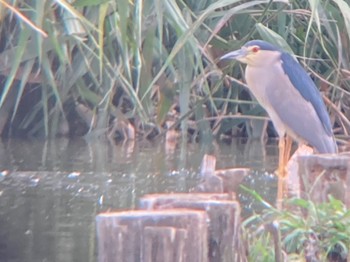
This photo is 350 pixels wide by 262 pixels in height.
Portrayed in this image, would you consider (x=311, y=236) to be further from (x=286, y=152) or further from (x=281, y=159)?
(x=286, y=152)

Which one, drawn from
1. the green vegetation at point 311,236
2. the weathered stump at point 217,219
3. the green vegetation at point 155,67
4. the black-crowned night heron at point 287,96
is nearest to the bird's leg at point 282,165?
the black-crowned night heron at point 287,96

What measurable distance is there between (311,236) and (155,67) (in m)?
5.35

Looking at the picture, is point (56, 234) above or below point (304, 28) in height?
below

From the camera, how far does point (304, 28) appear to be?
9.23m

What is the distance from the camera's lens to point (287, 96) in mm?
7195

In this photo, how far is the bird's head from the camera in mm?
7285

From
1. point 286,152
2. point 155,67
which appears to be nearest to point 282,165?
point 286,152

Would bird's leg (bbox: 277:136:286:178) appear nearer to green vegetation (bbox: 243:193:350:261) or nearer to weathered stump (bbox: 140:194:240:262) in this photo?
green vegetation (bbox: 243:193:350:261)

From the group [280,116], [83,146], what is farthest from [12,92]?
[280,116]

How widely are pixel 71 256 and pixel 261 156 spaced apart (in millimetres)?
3817

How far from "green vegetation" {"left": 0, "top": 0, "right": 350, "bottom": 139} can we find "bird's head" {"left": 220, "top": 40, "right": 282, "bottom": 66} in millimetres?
287

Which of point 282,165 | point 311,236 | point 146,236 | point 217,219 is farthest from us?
point 282,165

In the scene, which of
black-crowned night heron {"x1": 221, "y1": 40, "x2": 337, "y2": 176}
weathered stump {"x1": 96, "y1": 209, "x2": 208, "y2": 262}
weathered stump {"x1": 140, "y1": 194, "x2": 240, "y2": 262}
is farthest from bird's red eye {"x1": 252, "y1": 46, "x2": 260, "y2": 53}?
weathered stump {"x1": 96, "y1": 209, "x2": 208, "y2": 262}

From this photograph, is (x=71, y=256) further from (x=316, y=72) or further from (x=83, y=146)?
(x=316, y=72)
